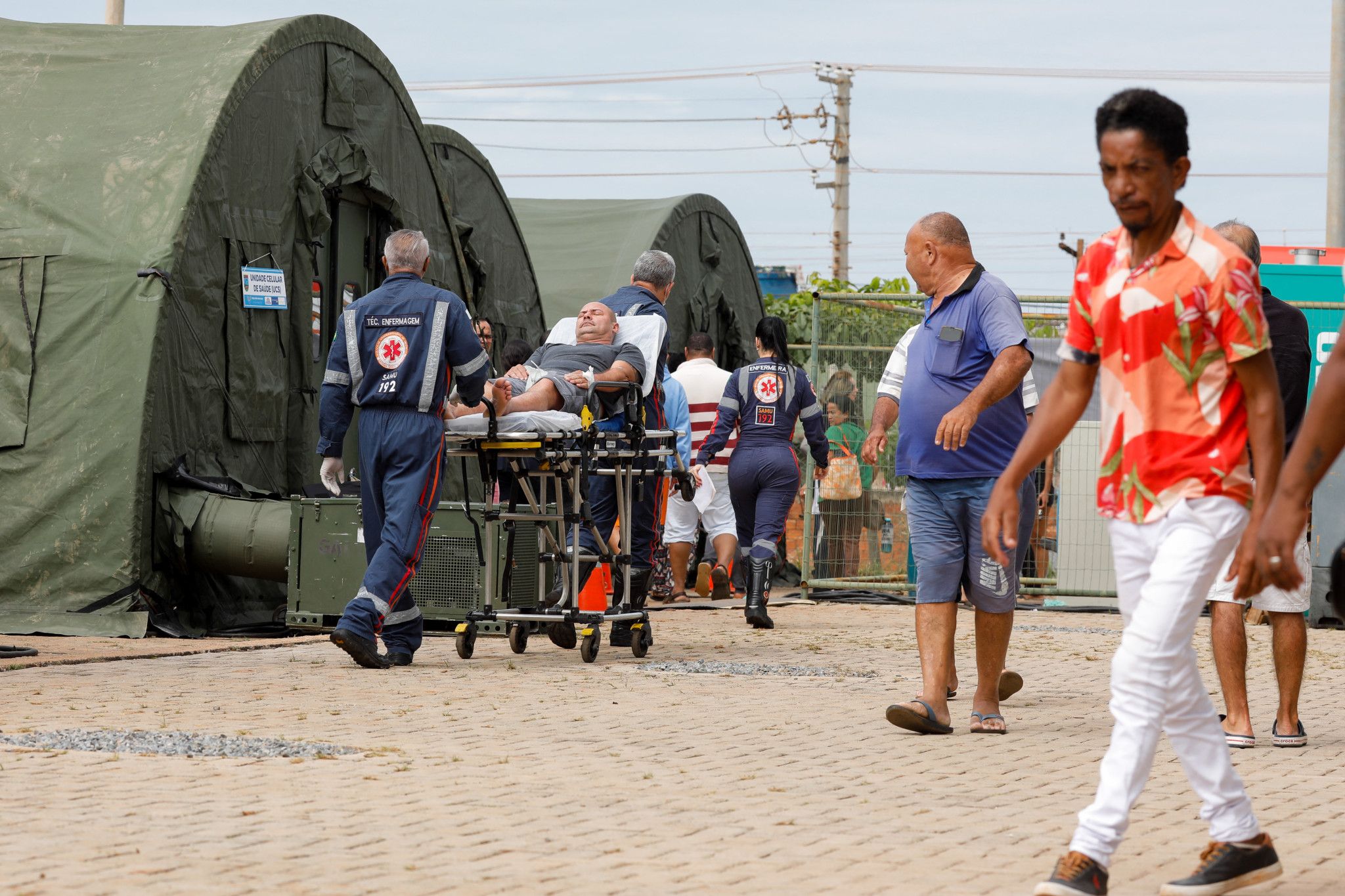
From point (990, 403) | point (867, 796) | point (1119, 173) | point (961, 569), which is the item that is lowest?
point (867, 796)

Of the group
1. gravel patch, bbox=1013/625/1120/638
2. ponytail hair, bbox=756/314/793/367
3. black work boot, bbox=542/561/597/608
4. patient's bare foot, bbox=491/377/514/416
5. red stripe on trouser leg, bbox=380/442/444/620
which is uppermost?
ponytail hair, bbox=756/314/793/367

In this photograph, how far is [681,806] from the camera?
16.9ft

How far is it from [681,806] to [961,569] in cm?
237

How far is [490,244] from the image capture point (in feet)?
54.4

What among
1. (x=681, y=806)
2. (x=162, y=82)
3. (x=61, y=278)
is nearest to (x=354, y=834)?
(x=681, y=806)

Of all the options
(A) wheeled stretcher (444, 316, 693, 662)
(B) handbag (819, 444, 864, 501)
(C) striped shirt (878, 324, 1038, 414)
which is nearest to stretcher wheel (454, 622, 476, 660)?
(A) wheeled stretcher (444, 316, 693, 662)

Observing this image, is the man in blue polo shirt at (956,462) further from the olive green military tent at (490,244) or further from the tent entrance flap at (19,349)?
the olive green military tent at (490,244)

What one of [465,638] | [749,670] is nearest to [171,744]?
[465,638]

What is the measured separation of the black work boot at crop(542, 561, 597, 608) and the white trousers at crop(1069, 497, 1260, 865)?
5516 mm

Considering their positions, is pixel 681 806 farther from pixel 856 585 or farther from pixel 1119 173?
pixel 856 585

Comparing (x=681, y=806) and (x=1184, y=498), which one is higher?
(x=1184, y=498)

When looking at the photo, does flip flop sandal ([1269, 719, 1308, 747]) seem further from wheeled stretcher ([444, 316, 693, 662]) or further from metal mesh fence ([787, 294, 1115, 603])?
metal mesh fence ([787, 294, 1115, 603])

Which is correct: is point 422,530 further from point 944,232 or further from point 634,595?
point 944,232

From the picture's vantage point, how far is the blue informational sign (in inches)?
468
